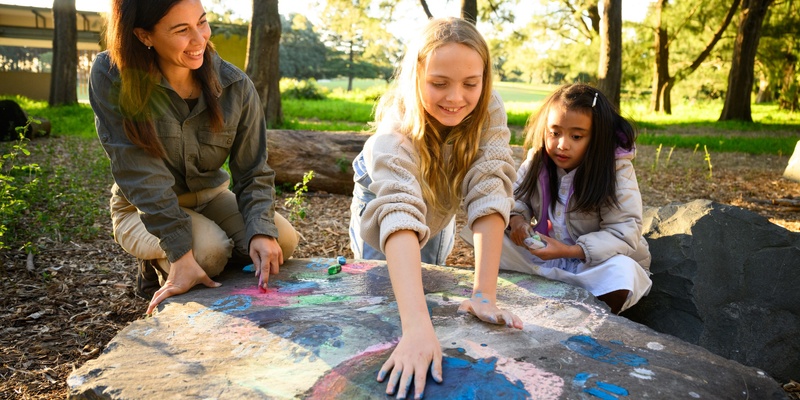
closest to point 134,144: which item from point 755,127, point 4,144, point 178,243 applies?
point 178,243

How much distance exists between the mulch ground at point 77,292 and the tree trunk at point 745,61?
34.1ft

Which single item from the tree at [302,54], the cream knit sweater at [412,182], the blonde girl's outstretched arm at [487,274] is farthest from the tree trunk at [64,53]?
the tree at [302,54]

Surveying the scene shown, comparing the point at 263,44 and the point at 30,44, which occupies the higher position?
the point at 30,44

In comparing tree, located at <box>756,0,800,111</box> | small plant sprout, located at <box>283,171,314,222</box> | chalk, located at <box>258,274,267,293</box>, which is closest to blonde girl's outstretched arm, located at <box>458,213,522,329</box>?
chalk, located at <box>258,274,267,293</box>

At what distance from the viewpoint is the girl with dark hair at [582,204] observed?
306 cm

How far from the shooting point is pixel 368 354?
2080mm

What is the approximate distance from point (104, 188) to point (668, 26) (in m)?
17.8

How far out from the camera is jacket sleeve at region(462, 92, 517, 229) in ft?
7.96

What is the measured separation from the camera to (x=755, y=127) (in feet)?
48.1

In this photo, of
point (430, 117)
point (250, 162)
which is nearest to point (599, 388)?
point (430, 117)

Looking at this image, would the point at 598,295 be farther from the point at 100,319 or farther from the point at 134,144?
the point at 100,319

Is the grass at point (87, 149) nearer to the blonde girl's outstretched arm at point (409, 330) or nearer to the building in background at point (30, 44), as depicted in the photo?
the blonde girl's outstretched arm at point (409, 330)

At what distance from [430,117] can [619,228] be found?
47.0 inches

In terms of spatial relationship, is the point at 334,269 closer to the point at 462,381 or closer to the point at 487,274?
the point at 487,274
